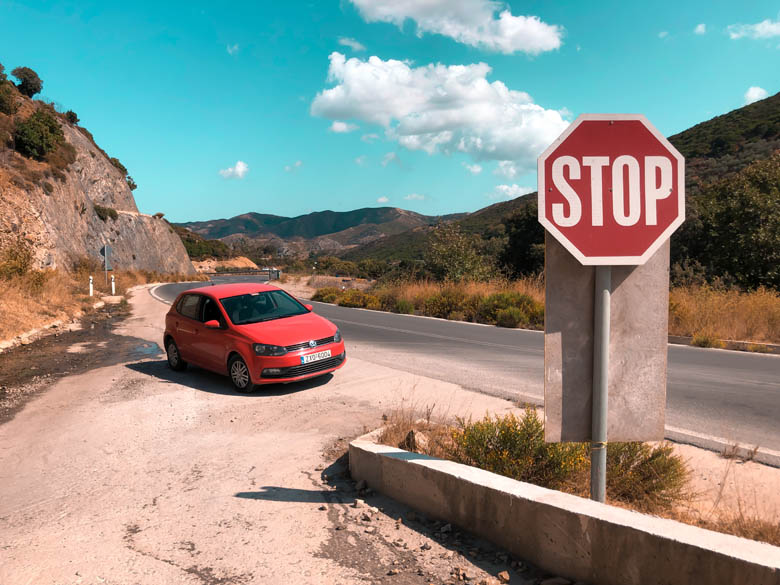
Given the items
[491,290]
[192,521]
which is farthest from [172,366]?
[491,290]

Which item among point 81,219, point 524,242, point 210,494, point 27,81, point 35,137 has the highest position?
point 27,81

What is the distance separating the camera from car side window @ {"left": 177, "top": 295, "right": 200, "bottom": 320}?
962cm

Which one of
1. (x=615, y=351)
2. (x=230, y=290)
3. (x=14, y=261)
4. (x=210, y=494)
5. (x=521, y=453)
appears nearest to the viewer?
(x=615, y=351)

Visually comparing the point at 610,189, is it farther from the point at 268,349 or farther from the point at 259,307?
the point at 259,307

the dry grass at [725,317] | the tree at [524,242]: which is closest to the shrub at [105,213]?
the tree at [524,242]

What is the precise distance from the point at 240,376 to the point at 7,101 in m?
47.7

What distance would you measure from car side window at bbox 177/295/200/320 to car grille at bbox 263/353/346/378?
230 centimetres

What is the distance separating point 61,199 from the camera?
4188cm

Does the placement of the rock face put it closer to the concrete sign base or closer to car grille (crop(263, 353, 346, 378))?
car grille (crop(263, 353, 346, 378))

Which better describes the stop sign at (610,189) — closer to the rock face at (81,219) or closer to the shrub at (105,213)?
the rock face at (81,219)

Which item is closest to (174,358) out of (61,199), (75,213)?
(61,199)

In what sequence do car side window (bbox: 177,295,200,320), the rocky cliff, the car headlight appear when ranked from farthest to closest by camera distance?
the rocky cliff
car side window (bbox: 177,295,200,320)
the car headlight

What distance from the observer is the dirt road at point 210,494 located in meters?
3.43

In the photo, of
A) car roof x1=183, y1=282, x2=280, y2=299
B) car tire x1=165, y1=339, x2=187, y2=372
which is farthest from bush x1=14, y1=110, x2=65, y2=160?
car roof x1=183, y1=282, x2=280, y2=299
